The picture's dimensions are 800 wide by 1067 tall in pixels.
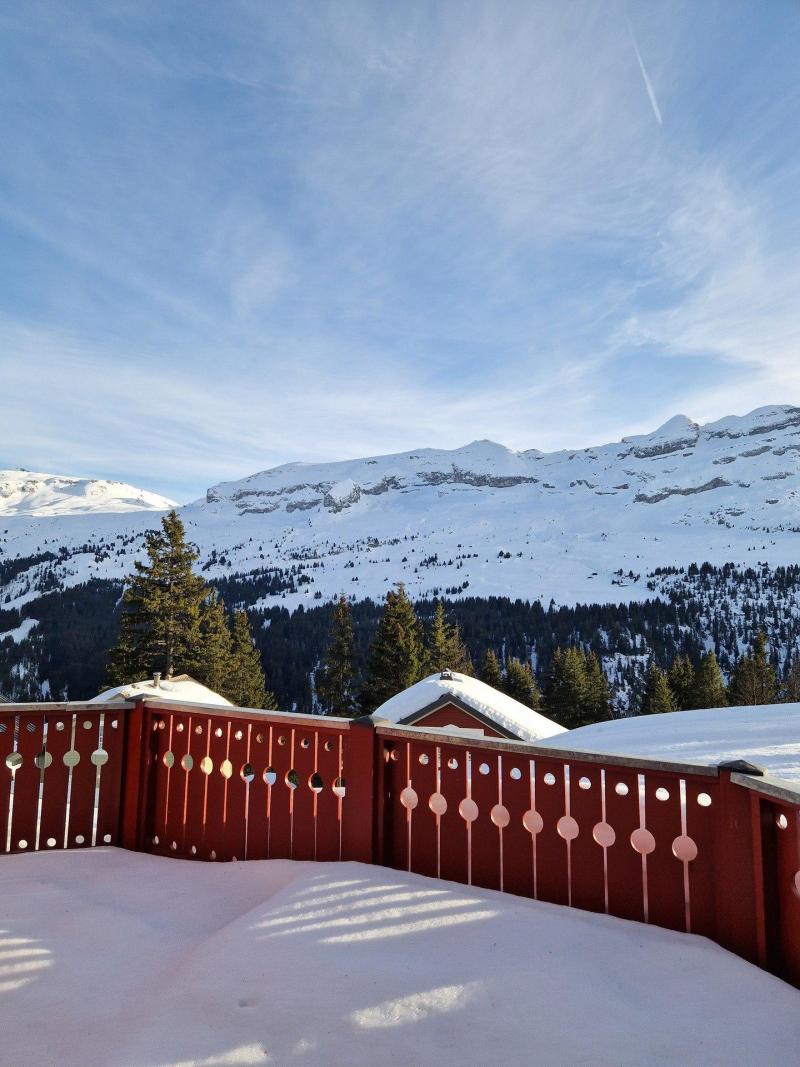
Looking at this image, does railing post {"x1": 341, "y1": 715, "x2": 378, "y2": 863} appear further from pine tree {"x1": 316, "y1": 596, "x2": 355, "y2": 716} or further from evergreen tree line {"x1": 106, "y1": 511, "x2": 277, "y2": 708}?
pine tree {"x1": 316, "y1": 596, "x2": 355, "y2": 716}

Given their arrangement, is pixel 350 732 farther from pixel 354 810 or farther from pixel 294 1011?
pixel 294 1011

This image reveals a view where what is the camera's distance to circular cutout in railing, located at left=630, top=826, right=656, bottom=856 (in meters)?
3.65

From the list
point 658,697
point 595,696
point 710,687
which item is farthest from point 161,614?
point 710,687

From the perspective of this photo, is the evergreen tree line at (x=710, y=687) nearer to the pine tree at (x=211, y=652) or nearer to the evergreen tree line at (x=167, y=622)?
the pine tree at (x=211, y=652)

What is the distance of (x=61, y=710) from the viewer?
5395 millimetres

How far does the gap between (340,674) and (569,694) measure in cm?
1984

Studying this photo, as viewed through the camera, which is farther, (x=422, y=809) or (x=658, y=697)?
(x=658, y=697)

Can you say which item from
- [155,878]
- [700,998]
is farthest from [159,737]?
[700,998]

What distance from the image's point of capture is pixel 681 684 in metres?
48.1

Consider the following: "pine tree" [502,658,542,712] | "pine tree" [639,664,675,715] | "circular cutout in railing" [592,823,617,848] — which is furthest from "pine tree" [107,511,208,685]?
"pine tree" [639,664,675,715]

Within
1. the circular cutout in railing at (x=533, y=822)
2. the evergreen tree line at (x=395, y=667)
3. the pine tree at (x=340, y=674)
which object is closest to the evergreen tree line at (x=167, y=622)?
the pine tree at (x=340, y=674)

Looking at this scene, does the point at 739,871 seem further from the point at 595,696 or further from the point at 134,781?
the point at 595,696

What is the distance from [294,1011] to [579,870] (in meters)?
1.98

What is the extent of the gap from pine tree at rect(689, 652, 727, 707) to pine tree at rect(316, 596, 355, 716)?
27.4 meters
